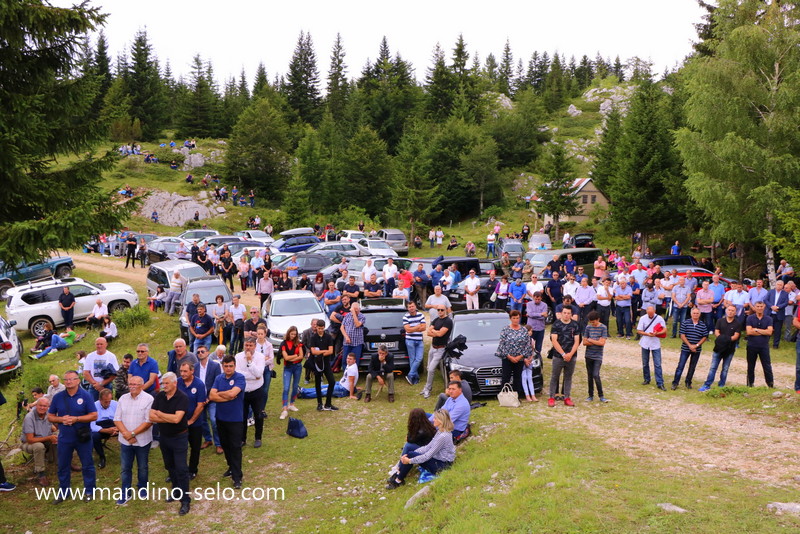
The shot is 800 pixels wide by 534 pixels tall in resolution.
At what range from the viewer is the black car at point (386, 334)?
13.5 m

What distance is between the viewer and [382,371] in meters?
12.3

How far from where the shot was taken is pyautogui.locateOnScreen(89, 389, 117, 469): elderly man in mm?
9625

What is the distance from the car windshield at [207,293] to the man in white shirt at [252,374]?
30.2 ft

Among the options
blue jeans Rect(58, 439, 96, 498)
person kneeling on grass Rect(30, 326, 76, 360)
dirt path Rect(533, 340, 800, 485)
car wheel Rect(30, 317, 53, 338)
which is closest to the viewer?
dirt path Rect(533, 340, 800, 485)

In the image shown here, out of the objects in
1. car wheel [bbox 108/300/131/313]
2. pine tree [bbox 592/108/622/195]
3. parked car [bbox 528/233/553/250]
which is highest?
pine tree [bbox 592/108/622/195]

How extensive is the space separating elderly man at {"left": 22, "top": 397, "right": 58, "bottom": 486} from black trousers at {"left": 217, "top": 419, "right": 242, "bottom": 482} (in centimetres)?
301

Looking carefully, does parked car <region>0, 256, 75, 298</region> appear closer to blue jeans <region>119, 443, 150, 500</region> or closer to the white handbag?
blue jeans <region>119, 443, 150, 500</region>

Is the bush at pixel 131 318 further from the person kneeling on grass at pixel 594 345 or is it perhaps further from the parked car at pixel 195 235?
the parked car at pixel 195 235

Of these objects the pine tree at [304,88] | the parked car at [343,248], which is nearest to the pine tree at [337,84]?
the pine tree at [304,88]

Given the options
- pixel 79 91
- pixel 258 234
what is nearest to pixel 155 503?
pixel 79 91

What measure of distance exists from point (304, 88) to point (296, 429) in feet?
289

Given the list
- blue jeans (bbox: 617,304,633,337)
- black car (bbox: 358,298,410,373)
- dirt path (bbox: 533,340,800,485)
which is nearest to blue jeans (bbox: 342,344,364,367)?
black car (bbox: 358,298,410,373)

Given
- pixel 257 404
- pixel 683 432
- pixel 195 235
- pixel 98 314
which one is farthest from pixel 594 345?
pixel 195 235

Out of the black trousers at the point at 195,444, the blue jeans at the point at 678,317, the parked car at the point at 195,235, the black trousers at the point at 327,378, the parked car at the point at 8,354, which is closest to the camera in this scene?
the black trousers at the point at 195,444
